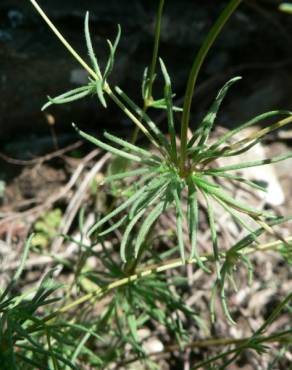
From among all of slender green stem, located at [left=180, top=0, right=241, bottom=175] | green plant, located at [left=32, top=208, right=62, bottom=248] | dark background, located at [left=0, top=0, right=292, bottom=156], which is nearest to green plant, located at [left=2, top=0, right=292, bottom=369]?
slender green stem, located at [left=180, top=0, right=241, bottom=175]

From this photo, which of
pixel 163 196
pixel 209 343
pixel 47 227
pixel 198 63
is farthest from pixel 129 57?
pixel 198 63

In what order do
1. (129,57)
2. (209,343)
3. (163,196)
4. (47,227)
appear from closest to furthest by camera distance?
(163,196) → (209,343) → (47,227) → (129,57)

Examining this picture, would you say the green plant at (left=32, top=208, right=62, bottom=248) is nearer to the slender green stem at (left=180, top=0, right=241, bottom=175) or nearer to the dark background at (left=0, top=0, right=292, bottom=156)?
the dark background at (left=0, top=0, right=292, bottom=156)

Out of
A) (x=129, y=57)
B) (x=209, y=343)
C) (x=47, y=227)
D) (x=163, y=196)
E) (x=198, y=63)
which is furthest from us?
(x=129, y=57)

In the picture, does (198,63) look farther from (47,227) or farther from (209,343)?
(47,227)

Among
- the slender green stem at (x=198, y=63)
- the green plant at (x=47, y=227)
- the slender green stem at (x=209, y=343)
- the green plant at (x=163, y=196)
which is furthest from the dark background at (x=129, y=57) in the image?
the slender green stem at (x=198, y=63)

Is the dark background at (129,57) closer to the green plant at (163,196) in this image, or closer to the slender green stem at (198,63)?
the green plant at (163,196)
